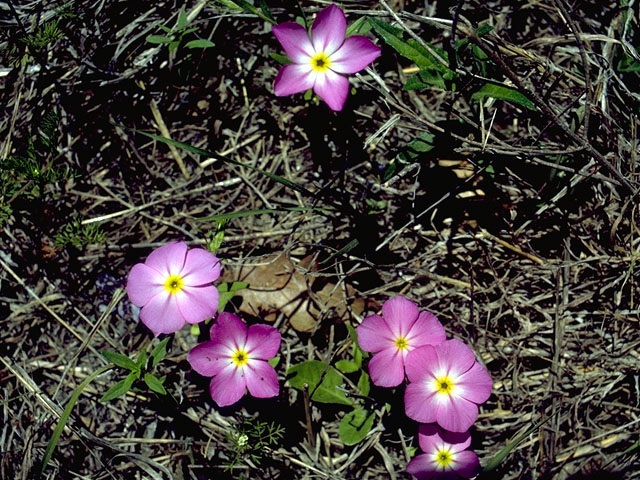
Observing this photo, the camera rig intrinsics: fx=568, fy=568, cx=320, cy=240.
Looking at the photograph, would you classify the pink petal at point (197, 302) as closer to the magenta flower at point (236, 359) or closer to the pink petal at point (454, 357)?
the magenta flower at point (236, 359)

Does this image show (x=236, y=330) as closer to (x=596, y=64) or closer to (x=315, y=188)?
(x=315, y=188)

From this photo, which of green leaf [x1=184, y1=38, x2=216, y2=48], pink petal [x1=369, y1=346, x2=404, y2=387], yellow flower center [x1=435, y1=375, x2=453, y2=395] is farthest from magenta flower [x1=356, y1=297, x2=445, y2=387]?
green leaf [x1=184, y1=38, x2=216, y2=48]

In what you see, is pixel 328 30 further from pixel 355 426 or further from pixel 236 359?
pixel 355 426

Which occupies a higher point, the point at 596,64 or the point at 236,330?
the point at 596,64

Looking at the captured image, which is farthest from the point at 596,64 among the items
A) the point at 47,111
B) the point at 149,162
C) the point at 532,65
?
Answer: the point at 47,111

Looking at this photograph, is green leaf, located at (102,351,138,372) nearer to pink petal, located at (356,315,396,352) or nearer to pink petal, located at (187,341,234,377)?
pink petal, located at (187,341,234,377)

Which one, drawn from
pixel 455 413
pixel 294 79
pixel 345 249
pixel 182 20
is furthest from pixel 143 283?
pixel 455 413
